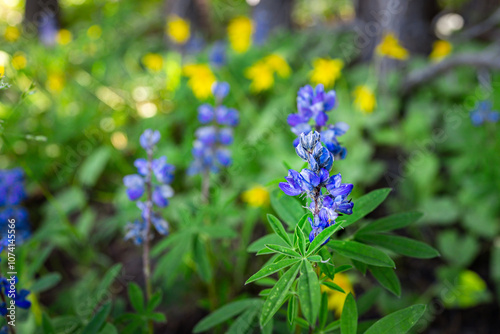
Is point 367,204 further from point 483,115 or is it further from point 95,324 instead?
point 483,115

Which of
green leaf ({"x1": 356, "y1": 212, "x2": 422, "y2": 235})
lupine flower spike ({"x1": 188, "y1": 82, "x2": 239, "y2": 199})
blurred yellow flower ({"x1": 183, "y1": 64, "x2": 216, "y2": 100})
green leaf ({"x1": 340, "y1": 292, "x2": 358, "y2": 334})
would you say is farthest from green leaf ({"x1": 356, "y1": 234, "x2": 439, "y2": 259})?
blurred yellow flower ({"x1": 183, "y1": 64, "x2": 216, "y2": 100})

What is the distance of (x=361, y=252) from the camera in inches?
38.1

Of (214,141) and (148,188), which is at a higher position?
(214,141)

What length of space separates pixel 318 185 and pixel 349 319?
359 mm

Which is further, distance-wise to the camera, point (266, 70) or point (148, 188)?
point (266, 70)

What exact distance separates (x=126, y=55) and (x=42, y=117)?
7.21 ft

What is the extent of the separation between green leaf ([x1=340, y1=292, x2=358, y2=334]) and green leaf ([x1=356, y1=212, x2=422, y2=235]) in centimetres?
26

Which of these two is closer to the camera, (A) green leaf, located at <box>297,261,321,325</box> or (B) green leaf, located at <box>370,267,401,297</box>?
(A) green leaf, located at <box>297,261,321,325</box>

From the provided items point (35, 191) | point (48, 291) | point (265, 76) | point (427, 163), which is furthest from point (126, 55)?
point (427, 163)

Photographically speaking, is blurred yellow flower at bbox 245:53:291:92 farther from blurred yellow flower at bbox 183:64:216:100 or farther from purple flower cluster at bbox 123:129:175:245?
purple flower cluster at bbox 123:129:175:245

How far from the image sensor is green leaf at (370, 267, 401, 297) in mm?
1062

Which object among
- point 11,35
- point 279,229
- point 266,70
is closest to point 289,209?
point 279,229

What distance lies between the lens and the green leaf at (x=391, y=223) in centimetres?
113

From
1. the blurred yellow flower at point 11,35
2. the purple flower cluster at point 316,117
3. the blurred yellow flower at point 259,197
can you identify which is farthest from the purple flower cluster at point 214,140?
the blurred yellow flower at point 11,35
